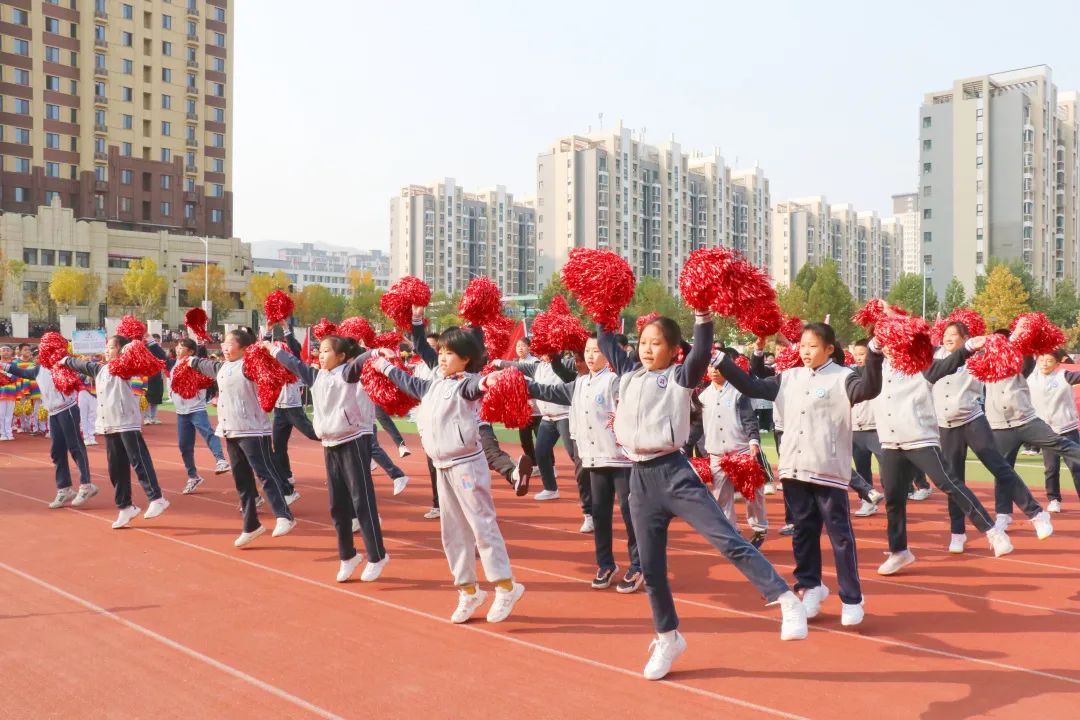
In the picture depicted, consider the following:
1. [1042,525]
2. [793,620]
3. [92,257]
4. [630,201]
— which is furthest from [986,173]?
[793,620]

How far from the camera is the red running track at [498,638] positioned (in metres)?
4.61

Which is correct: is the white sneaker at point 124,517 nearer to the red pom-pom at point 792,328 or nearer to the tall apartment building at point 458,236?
the red pom-pom at point 792,328

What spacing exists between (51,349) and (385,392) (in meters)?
5.35

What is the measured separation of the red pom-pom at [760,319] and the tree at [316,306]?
256 feet

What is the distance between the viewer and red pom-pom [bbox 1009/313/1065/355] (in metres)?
6.81

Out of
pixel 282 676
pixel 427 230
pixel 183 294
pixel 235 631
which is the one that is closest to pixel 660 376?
pixel 282 676

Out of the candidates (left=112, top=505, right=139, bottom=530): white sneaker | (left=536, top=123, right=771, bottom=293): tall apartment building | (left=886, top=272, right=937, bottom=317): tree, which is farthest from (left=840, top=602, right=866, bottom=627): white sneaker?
(left=536, top=123, right=771, bottom=293): tall apartment building

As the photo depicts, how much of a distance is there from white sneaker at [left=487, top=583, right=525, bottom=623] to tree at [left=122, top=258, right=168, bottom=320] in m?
63.5

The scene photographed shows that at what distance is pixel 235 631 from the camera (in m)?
5.82

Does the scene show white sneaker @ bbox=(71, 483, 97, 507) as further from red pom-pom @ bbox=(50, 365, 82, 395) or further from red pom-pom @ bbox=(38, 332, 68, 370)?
red pom-pom @ bbox=(38, 332, 68, 370)

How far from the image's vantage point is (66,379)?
962 centimetres

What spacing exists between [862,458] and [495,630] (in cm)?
613

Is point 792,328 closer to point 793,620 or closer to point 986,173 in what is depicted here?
point 793,620

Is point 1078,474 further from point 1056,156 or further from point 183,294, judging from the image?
point 1056,156
